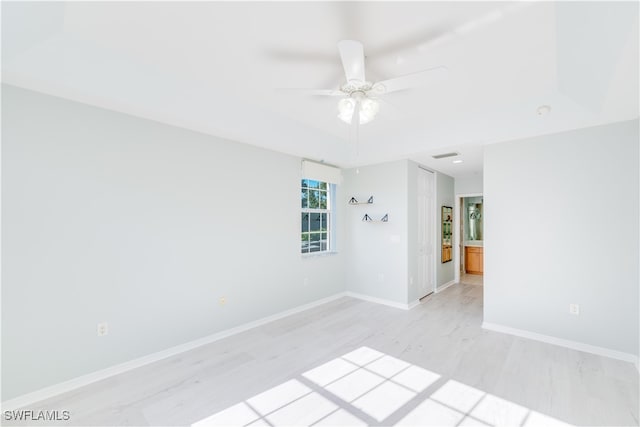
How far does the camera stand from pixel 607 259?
9.52 ft

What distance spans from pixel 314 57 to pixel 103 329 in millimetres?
3014

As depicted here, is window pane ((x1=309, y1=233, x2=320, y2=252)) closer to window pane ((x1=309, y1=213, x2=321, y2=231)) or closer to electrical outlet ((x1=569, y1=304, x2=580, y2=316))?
window pane ((x1=309, y1=213, x2=321, y2=231))

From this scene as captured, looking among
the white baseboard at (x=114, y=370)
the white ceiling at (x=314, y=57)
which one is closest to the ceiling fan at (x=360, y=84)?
the white ceiling at (x=314, y=57)

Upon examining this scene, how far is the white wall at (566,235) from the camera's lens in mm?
2826

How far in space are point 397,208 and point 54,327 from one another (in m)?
4.24

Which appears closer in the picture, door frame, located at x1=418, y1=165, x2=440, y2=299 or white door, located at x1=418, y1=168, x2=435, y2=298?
white door, located at x1=418, y1=168, x2=435, y2=298

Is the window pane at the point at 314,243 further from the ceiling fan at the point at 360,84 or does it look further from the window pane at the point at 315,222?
the ceiling fan at the point at 360,84

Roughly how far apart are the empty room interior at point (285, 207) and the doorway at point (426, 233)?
910mm

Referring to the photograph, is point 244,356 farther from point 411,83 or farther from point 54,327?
point 411,83

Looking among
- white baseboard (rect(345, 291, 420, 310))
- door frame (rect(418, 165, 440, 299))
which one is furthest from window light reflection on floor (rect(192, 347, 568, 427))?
door frame (rect(418, 165, 440, 299))

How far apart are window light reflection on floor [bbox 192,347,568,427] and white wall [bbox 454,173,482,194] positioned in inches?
176

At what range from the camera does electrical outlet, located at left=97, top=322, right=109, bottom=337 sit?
2508 mm

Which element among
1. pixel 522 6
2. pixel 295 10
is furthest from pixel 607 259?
pixel 295 10

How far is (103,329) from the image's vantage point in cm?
253
